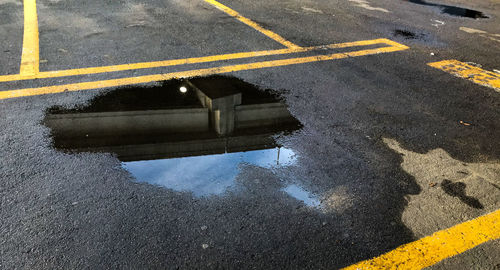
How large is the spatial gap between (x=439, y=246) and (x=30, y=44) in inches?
229

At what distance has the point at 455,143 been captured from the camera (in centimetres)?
359

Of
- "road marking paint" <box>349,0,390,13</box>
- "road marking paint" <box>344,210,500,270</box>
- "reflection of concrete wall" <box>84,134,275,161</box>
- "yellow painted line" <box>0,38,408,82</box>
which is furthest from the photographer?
"road marking paint" <box>349,0,390,13</box>

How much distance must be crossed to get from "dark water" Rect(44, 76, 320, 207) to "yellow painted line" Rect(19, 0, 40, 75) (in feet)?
4.42

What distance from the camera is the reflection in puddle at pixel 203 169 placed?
2.87m

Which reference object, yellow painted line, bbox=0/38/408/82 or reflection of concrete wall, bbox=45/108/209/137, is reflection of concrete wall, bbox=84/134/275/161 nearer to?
reflection of concrete wall, bbox=45/108/209/137

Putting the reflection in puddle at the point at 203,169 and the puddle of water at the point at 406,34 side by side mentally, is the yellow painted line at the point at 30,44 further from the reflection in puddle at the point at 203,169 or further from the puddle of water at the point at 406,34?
the puddle of water at the point at 406,34

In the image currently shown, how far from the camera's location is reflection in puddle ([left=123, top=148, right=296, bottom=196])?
113 inches

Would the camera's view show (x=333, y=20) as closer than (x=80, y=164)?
No

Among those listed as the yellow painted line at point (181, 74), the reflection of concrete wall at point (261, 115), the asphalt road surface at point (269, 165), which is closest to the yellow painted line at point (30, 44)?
the asphalt road surface at point (269, 165)

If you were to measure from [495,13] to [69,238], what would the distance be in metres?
10.2

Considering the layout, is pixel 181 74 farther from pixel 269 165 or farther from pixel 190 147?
pixel 269 165

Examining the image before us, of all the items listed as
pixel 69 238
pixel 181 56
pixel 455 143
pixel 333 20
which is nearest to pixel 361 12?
pixel 333 20

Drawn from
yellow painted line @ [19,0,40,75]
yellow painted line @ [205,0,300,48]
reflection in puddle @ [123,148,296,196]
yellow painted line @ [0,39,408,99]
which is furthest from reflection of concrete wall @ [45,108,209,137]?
yellow painted line @ [205,0,300,48]

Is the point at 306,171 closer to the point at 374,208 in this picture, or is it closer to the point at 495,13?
the point at 374,208
